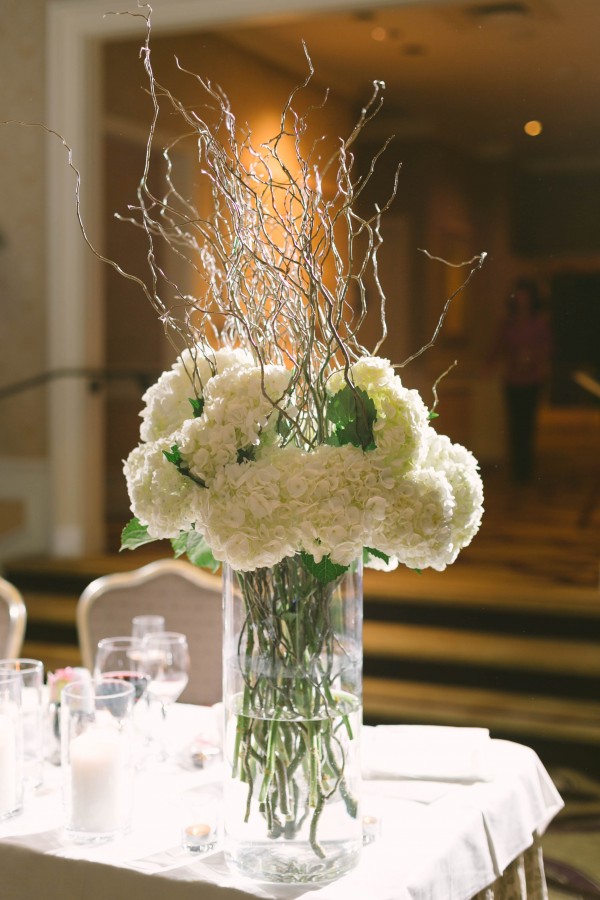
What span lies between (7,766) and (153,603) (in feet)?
3.95

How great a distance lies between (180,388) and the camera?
1490 millimetres

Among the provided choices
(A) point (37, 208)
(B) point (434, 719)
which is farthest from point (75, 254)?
(B) point (434, 719)

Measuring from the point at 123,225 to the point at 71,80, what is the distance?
851 millimetres

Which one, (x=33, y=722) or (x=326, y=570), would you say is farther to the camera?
(x=33, y=722)

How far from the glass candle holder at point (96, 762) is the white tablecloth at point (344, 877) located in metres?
0.03

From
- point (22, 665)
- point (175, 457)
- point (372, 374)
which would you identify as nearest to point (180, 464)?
point (175, 457)

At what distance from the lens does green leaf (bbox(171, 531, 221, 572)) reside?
1508mm

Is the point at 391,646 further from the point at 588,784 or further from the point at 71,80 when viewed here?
the point at 71,80

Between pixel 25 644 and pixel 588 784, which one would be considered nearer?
pixel 588 784

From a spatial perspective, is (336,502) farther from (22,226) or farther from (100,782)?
(22,226)

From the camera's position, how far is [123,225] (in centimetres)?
627

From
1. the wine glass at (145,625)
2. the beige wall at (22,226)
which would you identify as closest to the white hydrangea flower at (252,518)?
the wine glass at (145,625)

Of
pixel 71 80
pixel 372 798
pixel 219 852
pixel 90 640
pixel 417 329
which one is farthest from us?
pixel 417 329

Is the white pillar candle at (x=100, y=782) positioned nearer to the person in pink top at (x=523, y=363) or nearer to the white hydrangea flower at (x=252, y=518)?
the white hydrangea flower at (x=252, y=518)
